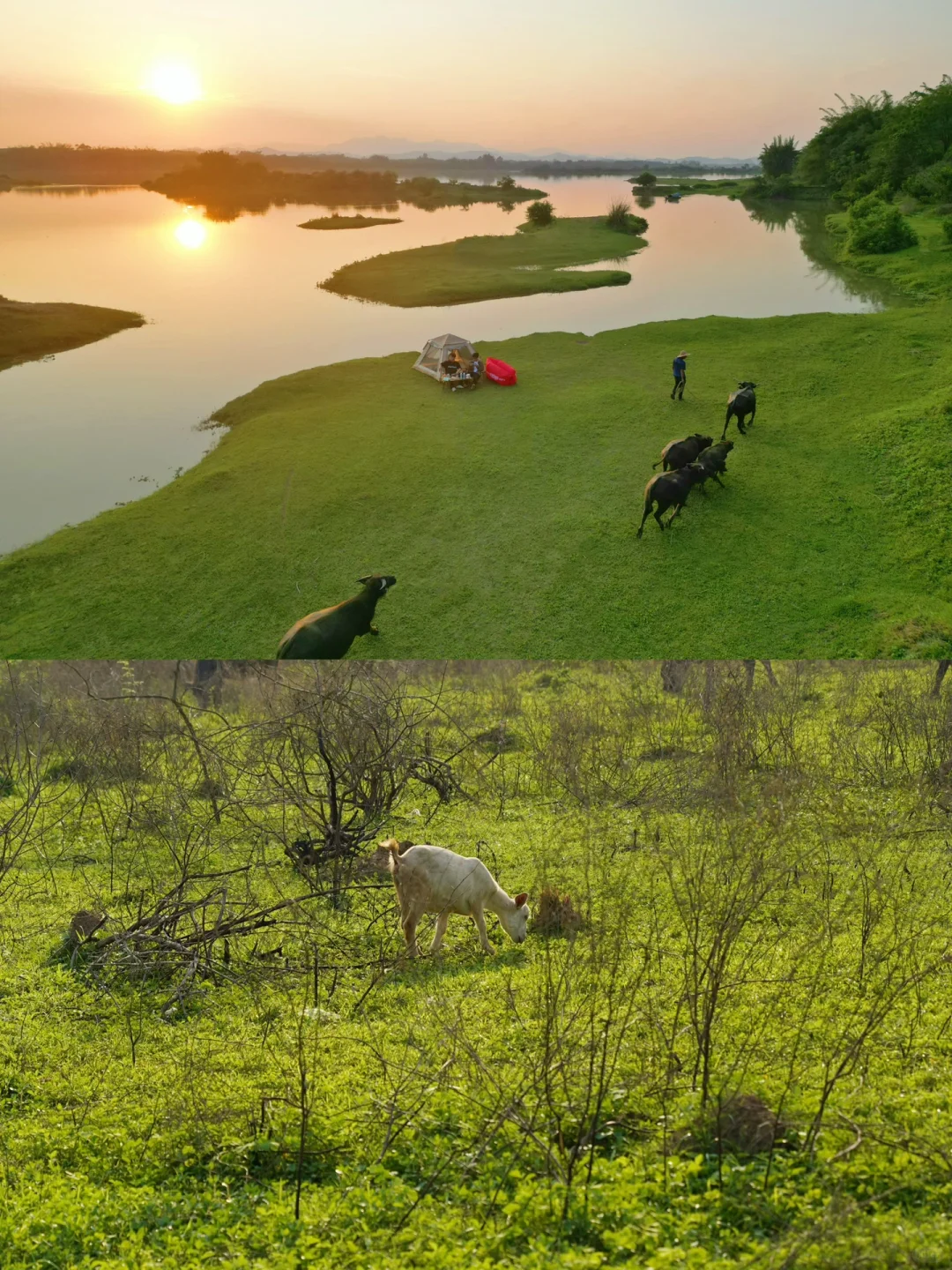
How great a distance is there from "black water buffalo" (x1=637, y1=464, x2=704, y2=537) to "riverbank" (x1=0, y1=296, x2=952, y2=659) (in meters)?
0.29

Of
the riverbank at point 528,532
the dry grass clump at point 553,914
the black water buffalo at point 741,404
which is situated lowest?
the dry grass clump at point 553,914

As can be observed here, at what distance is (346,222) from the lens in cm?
1931

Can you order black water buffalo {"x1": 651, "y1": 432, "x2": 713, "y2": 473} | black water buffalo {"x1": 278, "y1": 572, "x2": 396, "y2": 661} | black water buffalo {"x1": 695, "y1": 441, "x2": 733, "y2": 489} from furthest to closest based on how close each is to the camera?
1. black water buffalo {"x1": 651, "y1": 432, "x2": 713, "y2": 473}
2. black water buffalo {"x1": 695, "y1": 441, "x2": 733, "y2": 489}
3. black water buffalo {"x1": 278, "y1": 572, "x2": 396, "y2": 661}

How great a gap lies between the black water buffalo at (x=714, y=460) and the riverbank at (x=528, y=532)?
0.81 feet

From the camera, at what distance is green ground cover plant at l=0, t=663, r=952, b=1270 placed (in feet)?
13.2

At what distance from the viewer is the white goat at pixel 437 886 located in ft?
22.8

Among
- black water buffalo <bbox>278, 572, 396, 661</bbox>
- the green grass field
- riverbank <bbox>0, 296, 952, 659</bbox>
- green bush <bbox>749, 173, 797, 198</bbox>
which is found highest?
green bush <bbox>749, 173, 797, 198</bbox>

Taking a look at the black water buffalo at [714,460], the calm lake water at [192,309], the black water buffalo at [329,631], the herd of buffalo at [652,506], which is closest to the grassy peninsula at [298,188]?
the calm lake water at [192,309]

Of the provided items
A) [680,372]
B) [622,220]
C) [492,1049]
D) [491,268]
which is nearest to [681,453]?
[680,372]

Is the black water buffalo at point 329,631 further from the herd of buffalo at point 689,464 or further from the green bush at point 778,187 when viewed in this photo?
the green bush at point 778,187

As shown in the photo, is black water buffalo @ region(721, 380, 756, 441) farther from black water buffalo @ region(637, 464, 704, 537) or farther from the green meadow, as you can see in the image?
black water buffalo @ region(637, 464, 704, 537)

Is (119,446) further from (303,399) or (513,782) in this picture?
(513,782)

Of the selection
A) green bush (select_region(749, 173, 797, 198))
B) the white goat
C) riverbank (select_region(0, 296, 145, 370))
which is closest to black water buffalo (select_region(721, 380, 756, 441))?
the white goat

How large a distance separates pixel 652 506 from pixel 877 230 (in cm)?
1149
